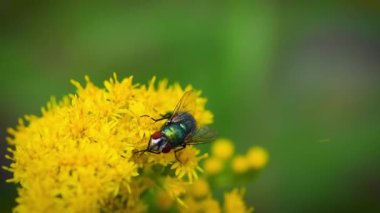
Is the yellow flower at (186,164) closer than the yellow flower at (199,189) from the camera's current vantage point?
Yes

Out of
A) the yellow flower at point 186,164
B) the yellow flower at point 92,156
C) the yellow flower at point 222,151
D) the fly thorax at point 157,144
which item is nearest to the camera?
the yellow flower at point 92,156

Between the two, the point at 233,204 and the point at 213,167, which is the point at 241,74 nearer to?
the point at 213,167

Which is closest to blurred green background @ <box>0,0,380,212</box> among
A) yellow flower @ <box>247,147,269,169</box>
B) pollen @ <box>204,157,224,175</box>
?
yellow flower @ <box>247,147,269,169</box>

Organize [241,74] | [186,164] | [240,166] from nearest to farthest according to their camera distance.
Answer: [186,164]
[240,166]
[241,74]

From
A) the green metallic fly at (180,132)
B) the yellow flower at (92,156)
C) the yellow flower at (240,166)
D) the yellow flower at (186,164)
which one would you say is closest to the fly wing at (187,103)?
the green metallic fly at (180,132)

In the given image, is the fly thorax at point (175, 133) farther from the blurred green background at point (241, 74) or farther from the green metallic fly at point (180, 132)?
the blurred green background at point (241, 74)

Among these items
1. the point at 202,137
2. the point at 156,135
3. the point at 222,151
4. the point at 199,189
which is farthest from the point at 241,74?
the point at 156,135

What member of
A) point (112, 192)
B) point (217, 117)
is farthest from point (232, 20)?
point (112, 192)
